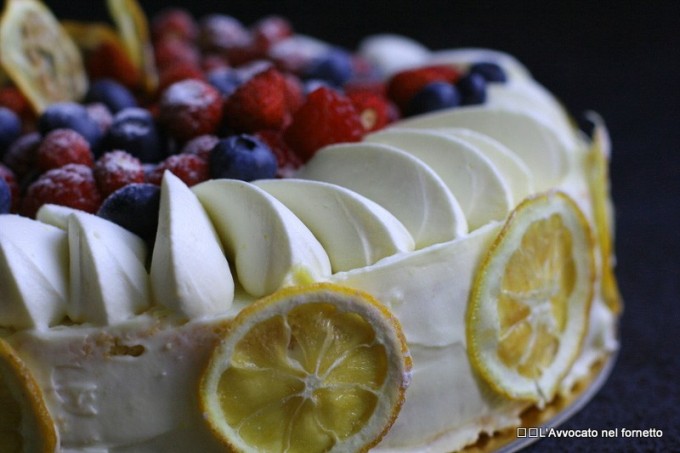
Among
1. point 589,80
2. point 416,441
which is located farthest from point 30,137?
point 589,80

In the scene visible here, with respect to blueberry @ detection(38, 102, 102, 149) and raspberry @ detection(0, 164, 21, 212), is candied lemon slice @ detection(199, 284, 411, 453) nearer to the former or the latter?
raspberry @ detection(0, 164, 21, 212)

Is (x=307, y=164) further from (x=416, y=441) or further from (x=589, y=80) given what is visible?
(x=589, y=80)

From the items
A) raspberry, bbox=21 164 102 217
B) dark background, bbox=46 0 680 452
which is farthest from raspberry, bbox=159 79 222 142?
dark background, bbox=46 0 680 452

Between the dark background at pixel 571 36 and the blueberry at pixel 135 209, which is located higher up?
the blueberry at pixel 135 209

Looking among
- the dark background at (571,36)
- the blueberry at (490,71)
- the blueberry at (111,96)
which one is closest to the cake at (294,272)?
the blueberry at (111,96)

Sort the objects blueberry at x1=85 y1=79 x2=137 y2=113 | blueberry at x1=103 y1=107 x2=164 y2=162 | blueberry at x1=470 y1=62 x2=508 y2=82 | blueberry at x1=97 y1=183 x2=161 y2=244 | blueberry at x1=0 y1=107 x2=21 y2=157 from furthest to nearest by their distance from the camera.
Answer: blueberry at x1=470 y1=62 x2=508 y2=82
blueberry at x1=85 y1=79 x2=137 y2=113
blueberry at x1=0 y1=107 x2=21 y2=157
blueberry at x1=103 y1=107 x2=164 y2=162
blueberry at x1=97 y1=183 x2=161 y2=244

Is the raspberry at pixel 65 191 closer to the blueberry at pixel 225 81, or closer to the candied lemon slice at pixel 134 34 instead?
the blueberry at pixel 225 81

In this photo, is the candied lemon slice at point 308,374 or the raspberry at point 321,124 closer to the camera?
the candied lemon slice at point 308,374

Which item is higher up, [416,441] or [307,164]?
[307,164]
